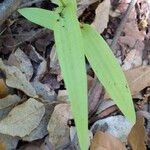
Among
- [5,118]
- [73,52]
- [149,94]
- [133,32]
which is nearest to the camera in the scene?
[73,52]

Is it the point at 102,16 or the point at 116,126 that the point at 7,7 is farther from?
the point at 116,126

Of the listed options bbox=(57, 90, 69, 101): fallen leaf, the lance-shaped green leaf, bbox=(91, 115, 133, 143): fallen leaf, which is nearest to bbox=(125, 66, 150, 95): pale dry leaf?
bbox=(91, 115, 133, 143): fallen leaf

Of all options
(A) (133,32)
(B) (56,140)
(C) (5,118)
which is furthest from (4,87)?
(A) (133,32)

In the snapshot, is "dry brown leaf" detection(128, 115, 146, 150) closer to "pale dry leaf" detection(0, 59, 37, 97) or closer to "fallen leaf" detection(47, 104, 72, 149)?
"fallen leaf" detection(47, 104, 72, 149)

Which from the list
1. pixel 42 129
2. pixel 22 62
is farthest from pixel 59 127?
pixel 22 62

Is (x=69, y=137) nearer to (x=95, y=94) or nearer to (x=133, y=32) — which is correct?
(x=95, y=94)
